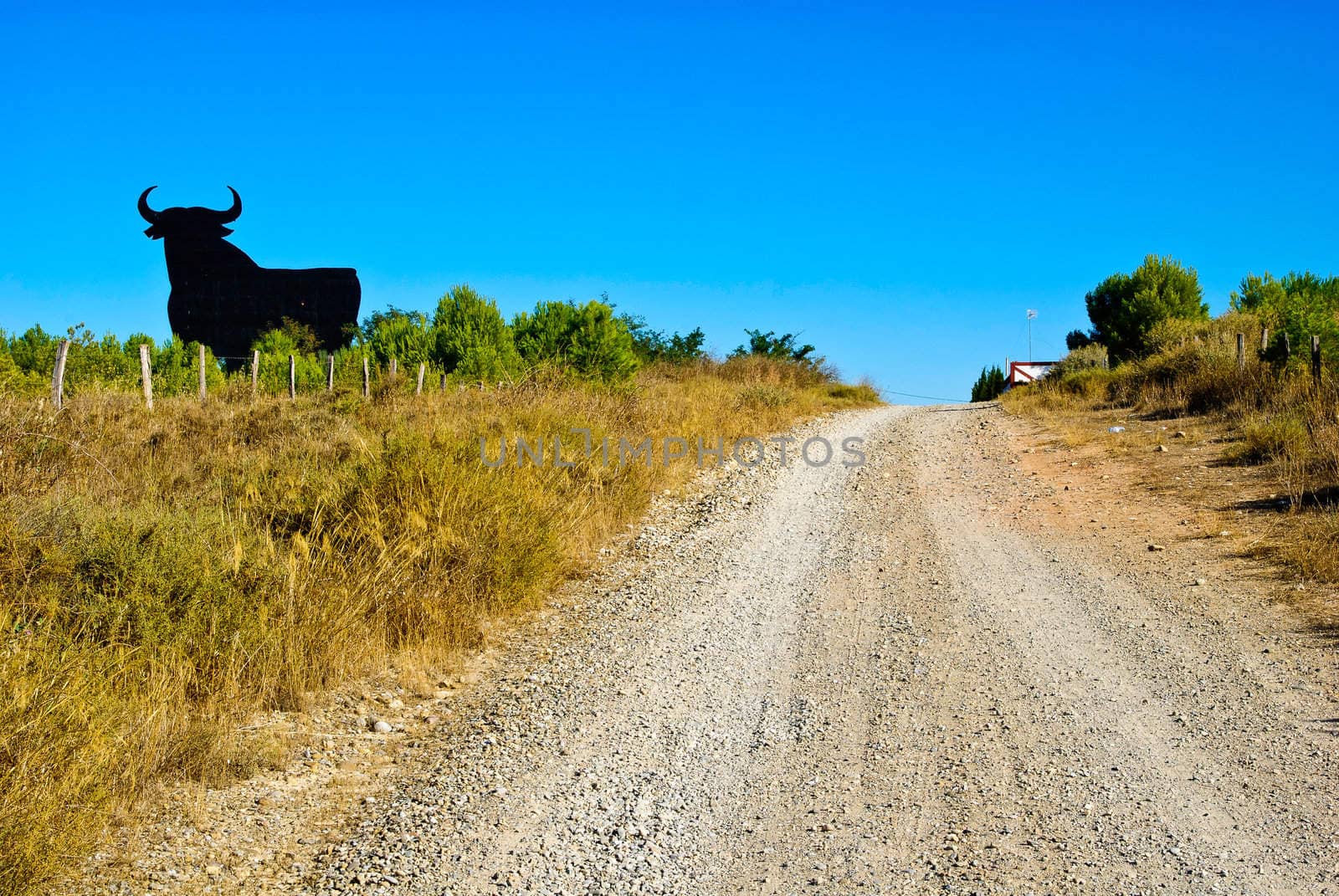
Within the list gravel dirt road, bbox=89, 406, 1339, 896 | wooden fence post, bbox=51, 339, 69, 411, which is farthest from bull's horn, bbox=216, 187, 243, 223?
gravel dirt road, bbox=89, 406, 1339, 896

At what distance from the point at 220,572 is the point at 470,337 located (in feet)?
61.5

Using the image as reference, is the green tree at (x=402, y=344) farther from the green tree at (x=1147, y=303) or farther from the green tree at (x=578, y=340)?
the green tree at (x=1147, y=303)

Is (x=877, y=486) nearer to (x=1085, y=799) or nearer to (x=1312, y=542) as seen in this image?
(x=1312, y=542)

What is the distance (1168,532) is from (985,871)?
23.6ft

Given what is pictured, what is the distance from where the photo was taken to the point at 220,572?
5.96 meters

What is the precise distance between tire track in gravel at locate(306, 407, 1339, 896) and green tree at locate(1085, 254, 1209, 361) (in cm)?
2509

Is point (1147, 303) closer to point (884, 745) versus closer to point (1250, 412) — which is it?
point (1250, 412)

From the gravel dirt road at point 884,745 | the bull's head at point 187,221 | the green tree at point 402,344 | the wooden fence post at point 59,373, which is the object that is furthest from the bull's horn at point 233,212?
the gravel dirt road at point 884,745

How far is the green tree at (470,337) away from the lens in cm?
2348

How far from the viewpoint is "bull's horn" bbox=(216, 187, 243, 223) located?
103 feet

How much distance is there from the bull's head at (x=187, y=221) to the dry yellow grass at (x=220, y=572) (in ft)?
68.2

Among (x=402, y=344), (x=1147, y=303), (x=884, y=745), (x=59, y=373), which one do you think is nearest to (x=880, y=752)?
(x=884, y=745)

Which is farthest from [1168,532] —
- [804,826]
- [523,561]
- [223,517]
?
[223,517]

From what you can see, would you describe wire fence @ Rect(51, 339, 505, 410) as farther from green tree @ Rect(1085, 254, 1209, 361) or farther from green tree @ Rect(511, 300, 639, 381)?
green tree @ Rect(1085, 254, 1209, 361)
